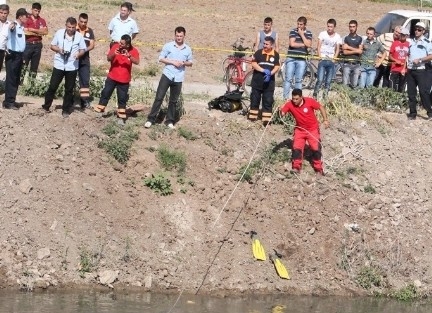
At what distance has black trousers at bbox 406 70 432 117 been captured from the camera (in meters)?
19.8

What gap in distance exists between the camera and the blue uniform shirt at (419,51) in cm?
1958

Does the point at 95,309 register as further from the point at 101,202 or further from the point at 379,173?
the point at 379,173

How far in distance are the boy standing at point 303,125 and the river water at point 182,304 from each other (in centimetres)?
276

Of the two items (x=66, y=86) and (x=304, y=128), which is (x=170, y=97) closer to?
(x=66, y=86)

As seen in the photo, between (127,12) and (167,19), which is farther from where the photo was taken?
(167,19)

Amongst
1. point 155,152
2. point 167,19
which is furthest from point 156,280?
point 167,19

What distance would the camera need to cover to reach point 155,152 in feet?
57.1

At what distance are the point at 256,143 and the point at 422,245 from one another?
3.34 metres

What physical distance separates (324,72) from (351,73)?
48.7 inches

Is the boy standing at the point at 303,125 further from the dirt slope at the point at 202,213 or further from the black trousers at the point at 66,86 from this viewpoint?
the black trousers at the point at 66,86

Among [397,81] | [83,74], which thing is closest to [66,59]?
[83,74]

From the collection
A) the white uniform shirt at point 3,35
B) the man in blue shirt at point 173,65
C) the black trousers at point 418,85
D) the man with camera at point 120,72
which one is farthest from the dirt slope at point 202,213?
the black trousers at point 418,85

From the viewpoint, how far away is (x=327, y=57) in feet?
65.8

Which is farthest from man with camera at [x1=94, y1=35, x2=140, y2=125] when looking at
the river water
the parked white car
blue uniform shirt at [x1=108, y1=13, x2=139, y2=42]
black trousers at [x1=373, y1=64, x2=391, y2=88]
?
the parked white car
